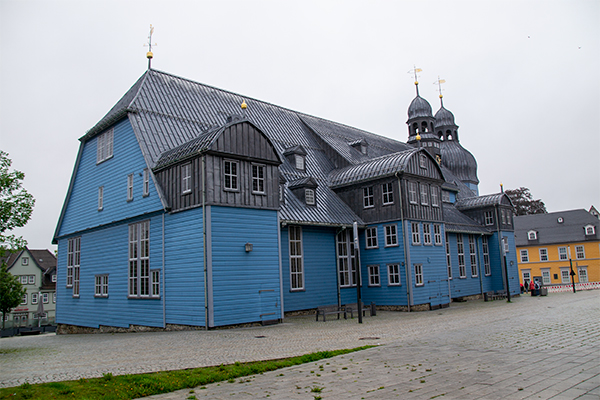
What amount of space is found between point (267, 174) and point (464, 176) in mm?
39185

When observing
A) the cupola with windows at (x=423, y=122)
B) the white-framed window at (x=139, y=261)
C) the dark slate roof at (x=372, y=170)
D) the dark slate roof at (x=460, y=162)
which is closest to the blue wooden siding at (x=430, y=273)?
the dark slate roof at (x=372, y=170)

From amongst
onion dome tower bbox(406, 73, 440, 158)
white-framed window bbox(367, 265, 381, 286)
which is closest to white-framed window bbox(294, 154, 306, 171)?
white-framed window bbox(367, 265, 381, 286)

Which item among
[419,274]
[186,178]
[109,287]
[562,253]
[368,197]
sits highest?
[368,197]

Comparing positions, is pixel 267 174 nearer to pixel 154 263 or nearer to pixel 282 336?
pixel 154 263

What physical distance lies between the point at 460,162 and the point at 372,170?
29614 millimetres

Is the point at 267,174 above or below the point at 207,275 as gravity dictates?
above

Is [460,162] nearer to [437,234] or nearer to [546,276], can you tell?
[546,276]

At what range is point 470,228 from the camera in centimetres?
3866

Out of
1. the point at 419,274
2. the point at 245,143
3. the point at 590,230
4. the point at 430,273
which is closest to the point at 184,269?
the point at 245,143

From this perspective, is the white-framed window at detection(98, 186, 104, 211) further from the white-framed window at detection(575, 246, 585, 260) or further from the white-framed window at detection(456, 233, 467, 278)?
the white-framed window at detection(575, 246, 585, 260)

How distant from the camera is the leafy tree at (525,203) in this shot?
7962 centimetres

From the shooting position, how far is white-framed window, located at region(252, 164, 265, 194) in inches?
835

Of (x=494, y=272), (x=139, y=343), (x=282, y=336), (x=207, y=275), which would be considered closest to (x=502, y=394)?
(x=282, y=336)

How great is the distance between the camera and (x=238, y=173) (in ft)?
67.6
